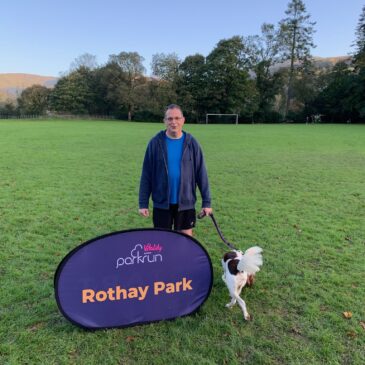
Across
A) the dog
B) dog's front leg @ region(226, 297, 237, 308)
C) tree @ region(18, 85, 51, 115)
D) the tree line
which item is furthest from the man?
tree @ region(18, 85, 51, 115)

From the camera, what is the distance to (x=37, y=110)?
7075cm

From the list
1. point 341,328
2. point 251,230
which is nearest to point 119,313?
point 341,328

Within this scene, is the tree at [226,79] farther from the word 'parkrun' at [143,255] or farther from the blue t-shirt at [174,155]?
the word 'parkrun' at [143,255]

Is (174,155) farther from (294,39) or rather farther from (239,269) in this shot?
(294,39)

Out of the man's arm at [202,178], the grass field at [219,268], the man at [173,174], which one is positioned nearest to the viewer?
the grass field at [219,268]

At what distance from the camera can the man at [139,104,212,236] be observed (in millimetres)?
3525

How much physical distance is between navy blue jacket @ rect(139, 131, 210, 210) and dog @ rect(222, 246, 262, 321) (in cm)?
75

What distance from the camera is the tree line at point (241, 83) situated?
56781mm

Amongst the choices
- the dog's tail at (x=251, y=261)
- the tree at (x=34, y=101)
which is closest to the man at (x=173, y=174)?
the dog's tail at (x=251, y=261)

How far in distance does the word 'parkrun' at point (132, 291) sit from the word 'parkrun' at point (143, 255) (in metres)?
0.25

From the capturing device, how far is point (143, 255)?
10.3ft

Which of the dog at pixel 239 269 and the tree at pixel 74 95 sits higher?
the tree at pixel 74 95

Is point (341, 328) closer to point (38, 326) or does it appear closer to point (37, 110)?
point (38, 326)

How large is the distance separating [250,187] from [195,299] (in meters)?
6.03
